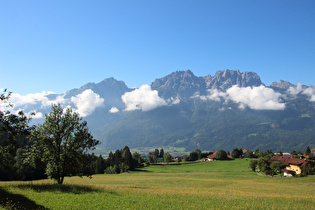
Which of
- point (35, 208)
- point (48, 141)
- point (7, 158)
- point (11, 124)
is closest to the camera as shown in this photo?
point (35, 208)

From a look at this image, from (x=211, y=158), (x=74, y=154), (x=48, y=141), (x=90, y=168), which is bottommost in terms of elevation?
(x=211, y=158)

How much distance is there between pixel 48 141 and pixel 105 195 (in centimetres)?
1270

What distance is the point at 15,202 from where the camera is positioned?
65.3 feet

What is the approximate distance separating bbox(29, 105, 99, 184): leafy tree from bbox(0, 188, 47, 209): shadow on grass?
27.0 feet

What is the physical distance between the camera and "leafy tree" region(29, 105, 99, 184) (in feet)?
Answer: 102

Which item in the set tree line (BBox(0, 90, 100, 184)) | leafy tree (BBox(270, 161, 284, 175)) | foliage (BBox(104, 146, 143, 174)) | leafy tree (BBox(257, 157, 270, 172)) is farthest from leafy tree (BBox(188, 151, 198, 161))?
tree line (BBox(0, 90, 100, 184))

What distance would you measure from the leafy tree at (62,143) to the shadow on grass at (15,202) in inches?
324

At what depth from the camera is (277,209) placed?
20.5 m

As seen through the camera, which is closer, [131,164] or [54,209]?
[54,209]

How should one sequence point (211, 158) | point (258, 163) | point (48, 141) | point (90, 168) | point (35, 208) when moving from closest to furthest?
point (35, 208)
point (48, 141)
point (90, 168)
point (258, 163)
point (211, 158)

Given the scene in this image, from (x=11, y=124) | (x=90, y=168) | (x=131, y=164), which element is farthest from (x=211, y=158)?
(x=11, y=124)

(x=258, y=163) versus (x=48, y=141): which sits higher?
(x=48, y=141)

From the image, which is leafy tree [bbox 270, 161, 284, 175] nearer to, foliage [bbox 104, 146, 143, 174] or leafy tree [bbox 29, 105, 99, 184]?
foliage [bbox 104, 146, 143, 174]

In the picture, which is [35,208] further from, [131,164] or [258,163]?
[131,164]
